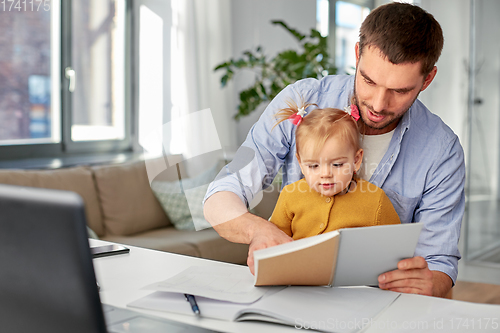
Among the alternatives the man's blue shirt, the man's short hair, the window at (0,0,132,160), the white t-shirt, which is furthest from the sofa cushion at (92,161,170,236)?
the man's short hair

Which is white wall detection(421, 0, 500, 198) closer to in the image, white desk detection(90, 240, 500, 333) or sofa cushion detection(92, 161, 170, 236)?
sofa cushion detection(92, 161, 170, 236)

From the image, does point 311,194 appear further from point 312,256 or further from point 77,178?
point 77,178

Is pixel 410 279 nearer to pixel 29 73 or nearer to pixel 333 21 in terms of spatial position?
pixel 29 73

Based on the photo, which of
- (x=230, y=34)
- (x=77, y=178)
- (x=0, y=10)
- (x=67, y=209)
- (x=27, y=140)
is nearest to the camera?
(x=67, y=209)

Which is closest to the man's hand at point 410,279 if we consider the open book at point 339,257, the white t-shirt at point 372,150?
the open book at point 339,257

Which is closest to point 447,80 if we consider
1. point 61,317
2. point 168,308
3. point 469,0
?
point 469,0

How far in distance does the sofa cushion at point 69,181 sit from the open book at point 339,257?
5.74ft

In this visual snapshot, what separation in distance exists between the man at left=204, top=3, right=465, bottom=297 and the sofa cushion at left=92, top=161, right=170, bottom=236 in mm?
1429

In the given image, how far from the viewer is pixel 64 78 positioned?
2.96 metres

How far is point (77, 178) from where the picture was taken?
8.05 ft

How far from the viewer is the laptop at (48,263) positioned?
1.43 ft

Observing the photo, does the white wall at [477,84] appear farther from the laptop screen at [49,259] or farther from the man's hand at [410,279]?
the laptop screen at [49,259]

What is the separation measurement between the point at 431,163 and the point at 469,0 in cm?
233

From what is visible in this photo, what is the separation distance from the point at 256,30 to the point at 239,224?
3.06 meters
